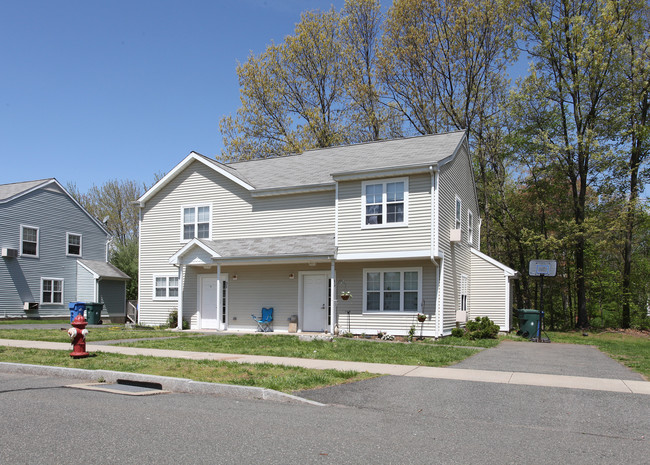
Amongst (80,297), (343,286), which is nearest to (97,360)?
(343,286)

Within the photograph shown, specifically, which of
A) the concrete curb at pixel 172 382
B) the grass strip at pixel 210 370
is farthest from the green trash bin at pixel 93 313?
the concrete curb at pixel 172 382

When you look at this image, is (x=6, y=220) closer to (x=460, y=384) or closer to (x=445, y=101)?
(x=445, y=101)

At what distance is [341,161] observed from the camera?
22.6 metres

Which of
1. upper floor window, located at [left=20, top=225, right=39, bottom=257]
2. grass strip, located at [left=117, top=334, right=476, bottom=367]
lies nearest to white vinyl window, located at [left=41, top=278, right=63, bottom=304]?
upper floor window, located at [left=20, top=225, right=39, bottom=257]

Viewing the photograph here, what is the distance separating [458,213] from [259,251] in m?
8.04

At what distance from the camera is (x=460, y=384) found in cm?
909

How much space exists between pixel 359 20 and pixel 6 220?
79.0ft

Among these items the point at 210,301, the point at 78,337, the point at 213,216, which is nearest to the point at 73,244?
the point at 213,216

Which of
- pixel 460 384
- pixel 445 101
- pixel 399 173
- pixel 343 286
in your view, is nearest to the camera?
pixel 460 384

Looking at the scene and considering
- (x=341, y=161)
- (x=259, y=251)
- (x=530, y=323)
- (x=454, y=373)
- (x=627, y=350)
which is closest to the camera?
(x=454, y=373)

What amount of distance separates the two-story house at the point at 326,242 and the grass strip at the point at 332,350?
3.52 meters

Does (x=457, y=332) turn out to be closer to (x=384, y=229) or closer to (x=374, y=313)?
(x=374, y=313)

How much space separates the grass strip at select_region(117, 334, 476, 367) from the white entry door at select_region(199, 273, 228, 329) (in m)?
5.25

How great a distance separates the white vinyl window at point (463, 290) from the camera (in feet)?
71.7
